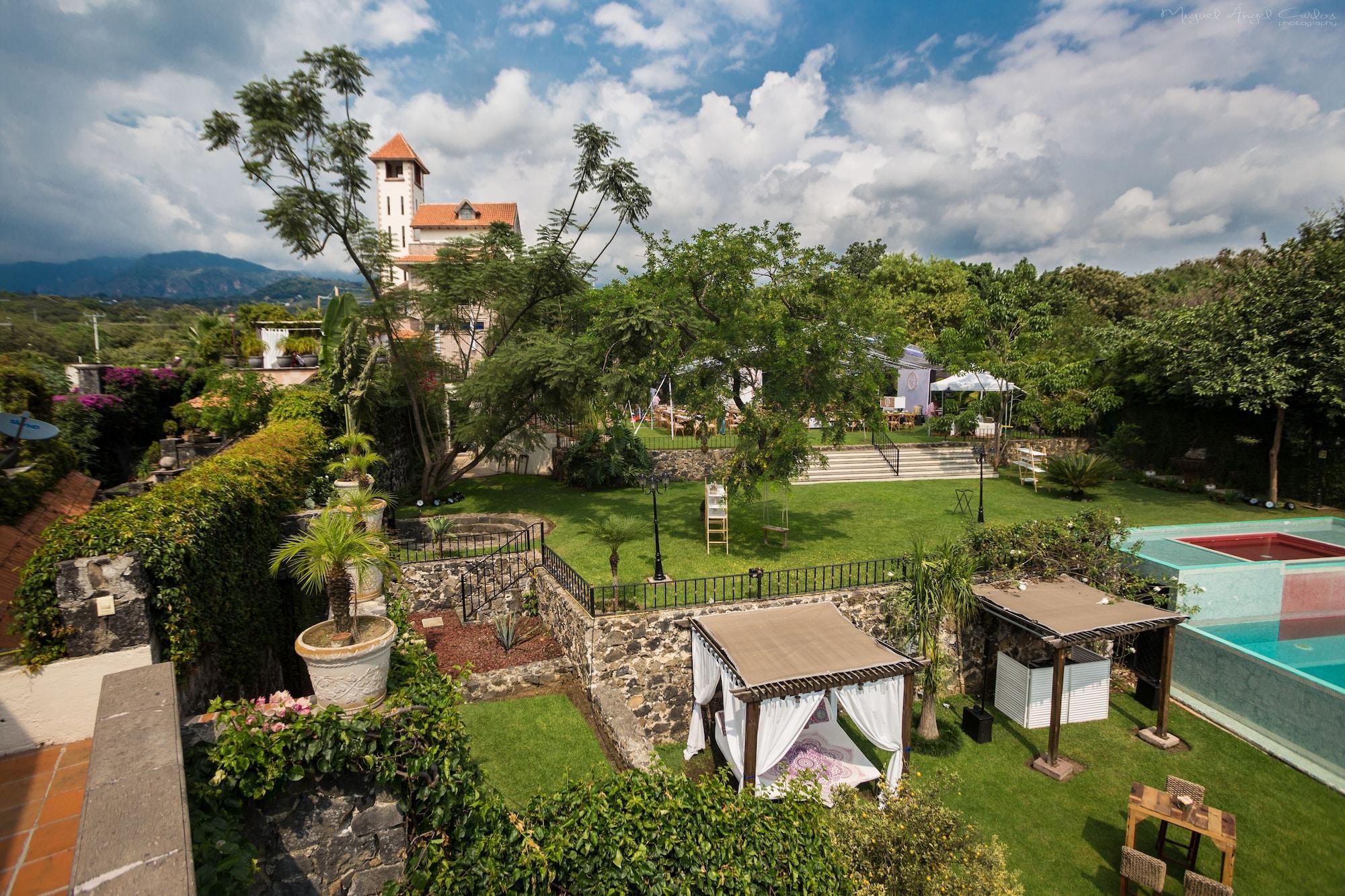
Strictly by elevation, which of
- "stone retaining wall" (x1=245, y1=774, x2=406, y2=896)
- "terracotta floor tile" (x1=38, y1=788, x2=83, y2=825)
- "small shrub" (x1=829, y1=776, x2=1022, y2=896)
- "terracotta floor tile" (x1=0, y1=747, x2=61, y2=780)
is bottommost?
"small shrub" (x1=829, y1=776, x2=1022, y2=896)

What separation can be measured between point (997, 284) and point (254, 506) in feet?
106

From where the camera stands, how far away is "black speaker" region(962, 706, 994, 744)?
10.5m

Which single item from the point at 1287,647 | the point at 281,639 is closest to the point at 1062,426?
the point at 1287,647

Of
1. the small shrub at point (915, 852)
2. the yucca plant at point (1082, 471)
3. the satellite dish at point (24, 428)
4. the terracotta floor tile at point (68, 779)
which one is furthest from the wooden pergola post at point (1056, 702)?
the satellite dish at point (24, 428)

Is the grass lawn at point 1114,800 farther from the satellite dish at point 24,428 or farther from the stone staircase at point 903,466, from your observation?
the stone staircase at point 903,466

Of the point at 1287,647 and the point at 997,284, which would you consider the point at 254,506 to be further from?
the point at 997,284

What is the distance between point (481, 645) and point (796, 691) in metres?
6.94

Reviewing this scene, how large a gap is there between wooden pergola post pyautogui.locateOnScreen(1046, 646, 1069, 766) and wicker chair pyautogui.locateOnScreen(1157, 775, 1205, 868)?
1664 millimetres

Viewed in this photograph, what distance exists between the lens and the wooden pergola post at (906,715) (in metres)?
9.02

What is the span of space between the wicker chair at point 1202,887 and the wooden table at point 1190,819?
0.38m

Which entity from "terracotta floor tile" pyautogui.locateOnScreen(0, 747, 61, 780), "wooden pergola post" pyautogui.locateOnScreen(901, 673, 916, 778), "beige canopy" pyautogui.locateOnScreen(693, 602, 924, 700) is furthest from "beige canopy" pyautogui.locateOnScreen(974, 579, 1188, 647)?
"terracotta floor tile" pyautogui.locateOnScreen(0, 747, 61, 780)

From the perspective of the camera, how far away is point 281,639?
26.2 feet

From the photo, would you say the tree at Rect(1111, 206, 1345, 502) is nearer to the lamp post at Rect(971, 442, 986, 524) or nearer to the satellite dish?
the lamp post at Rect(971, 442, 986, 524)

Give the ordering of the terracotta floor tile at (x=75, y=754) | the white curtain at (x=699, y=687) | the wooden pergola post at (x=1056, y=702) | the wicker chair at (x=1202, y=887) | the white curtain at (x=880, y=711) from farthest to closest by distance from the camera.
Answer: the white curtain at (x=699, y=687) → the wooden pergola post at (x=1056, y=702) → the white curtain at (x=880, y=711) → the wicker chair at (x=1202, y=887) → the terracotta floor tile at (x=75, y=754)
